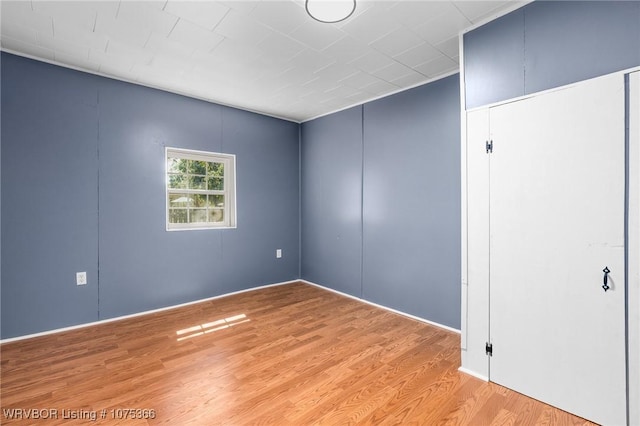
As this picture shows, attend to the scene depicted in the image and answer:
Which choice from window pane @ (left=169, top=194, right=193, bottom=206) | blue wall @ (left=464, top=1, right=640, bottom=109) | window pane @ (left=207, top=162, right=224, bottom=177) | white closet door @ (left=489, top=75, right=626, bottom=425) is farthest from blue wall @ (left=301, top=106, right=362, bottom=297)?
white closet door @ (left=489, top=75, right=626, bottom=425)

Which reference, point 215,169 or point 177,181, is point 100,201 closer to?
point 177,181

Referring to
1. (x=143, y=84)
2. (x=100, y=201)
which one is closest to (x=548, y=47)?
(x=143, y=84)

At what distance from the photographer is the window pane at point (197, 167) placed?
13.3 ft

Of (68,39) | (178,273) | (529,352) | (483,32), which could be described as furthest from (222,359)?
(483,32)

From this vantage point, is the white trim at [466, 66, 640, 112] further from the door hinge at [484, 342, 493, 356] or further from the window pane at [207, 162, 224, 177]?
the window pane at [207, 162, 224, 177]

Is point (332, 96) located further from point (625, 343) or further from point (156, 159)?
point (625, 343)

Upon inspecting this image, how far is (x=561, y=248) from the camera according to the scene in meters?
1.90

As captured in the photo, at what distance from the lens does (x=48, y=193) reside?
298 centimetres

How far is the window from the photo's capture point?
3.88 meters

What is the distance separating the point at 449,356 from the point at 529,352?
0.69 m

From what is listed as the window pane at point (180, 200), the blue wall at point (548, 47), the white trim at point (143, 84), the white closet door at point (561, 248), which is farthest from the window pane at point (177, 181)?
the white closet door at point (561, 248)

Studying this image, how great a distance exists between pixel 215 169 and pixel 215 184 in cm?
22

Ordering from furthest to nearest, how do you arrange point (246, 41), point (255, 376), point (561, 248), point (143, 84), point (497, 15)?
point (143, 84) < point (246, 41) < point (255, 376) < point (497, 15) < point (561, 248)

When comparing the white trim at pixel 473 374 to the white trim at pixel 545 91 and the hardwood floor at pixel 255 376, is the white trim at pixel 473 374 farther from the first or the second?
the white trim at pixel 545 91
